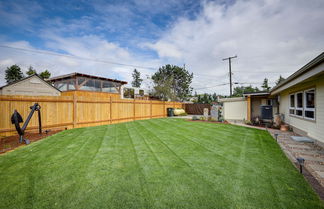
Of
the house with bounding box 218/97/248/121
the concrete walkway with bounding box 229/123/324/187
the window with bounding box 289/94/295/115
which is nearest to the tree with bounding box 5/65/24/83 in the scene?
the house with bounding box 218/97/248/121

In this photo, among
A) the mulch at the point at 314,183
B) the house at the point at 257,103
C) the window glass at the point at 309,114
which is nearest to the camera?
the mulch at the point at 314,183

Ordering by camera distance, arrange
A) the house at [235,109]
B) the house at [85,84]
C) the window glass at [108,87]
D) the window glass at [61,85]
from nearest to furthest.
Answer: the house at [235,109] → the house at [85,84] → the window glass at [61,85] → the window glass at [108,87]

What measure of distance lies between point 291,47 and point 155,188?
13.0m

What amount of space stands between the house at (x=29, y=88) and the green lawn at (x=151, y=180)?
478 inches

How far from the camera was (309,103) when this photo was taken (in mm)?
5762

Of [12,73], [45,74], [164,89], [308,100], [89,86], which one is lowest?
[308,100]

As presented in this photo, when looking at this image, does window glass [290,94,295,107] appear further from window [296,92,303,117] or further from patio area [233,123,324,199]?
patio area [233,123,324,199]

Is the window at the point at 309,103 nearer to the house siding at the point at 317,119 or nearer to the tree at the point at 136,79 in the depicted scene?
the house siding at the point at 317,119

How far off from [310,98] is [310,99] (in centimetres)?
4

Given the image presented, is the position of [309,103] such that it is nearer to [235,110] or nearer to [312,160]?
[312,160]

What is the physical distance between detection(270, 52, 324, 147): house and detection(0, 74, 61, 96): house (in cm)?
1781

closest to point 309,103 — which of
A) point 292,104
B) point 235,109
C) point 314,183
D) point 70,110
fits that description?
point 292,104

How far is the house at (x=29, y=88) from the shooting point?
39.9ft

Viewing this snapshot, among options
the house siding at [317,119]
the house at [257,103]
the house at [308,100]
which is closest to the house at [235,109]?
the house at [257,103]
